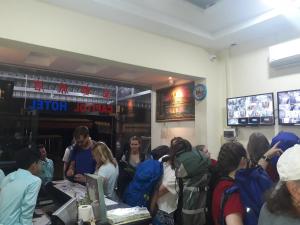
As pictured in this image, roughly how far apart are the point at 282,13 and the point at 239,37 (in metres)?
0.76

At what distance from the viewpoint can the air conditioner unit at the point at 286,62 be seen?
10.9ft

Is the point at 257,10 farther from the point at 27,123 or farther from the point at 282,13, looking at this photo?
the point at 27,123

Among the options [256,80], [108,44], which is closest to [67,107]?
[108,44]

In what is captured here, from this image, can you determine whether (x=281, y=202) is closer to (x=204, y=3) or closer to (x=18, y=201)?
(x=18, y=201)

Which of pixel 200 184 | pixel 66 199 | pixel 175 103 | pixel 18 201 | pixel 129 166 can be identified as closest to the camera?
pixel 18 201

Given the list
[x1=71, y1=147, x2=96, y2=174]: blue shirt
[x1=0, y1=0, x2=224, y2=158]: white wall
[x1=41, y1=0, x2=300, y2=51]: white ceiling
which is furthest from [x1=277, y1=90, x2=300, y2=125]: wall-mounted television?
[x1=71, y1=147, x2=96, y2=174]: blue shirt

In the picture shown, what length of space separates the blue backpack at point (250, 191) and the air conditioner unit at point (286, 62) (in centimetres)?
218

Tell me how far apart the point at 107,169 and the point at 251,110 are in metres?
2.15

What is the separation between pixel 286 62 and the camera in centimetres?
343

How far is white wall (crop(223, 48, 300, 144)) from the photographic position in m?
3.52

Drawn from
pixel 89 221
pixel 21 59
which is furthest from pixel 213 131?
pixel 21 59

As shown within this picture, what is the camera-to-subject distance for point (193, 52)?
13.7 feet

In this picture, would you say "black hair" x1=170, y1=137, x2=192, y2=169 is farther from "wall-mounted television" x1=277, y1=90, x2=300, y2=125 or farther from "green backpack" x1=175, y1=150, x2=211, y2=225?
"wall-mounted television" x1=277, y1=90, x2=300, y2=125

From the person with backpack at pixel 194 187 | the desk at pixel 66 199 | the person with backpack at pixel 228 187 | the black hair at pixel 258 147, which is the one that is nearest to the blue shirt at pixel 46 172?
the desk at pixel 66 199
